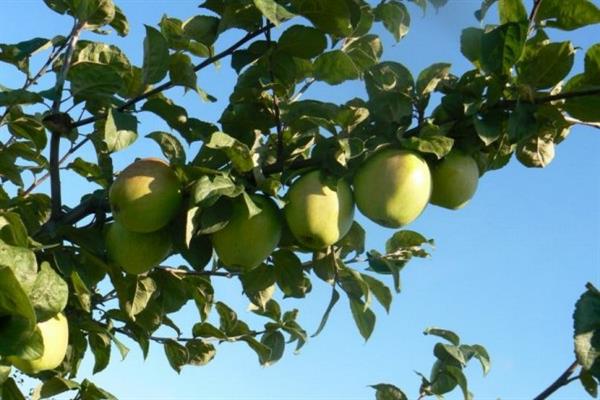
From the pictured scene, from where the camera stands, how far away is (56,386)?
71.2 inches

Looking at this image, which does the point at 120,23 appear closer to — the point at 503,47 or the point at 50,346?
the point at 50,346

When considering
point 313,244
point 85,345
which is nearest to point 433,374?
point 313,244

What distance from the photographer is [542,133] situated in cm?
147

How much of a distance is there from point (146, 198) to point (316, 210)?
0.30m

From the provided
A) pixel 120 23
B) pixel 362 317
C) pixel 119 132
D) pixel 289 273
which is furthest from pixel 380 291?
pixel 120 23

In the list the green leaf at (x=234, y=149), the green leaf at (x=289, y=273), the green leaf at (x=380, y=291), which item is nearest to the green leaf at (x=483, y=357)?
the green leaf at (x=380, y=291)

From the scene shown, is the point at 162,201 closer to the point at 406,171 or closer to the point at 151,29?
the point at 151,29

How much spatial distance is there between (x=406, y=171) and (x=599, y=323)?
408 millimetres

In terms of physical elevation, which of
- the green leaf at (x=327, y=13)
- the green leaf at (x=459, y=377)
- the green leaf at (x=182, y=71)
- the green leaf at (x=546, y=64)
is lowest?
the green leaf at (x=459, y=377)

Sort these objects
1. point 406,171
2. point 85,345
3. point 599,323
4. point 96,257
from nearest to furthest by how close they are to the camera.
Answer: point 599,323 → point 406,171 → point 96,257 → point 85,345

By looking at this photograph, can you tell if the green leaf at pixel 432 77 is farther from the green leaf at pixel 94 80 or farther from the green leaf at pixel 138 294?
the green leaf at pixel 138 294

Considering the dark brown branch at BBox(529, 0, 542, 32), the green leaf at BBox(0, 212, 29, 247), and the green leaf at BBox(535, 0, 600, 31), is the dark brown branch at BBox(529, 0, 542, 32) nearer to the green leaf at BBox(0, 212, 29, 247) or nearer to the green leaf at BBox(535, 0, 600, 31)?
the green leaf at BBox(535, 0, 600, 31)

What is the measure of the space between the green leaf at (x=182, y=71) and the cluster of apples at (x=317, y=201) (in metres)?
0.20

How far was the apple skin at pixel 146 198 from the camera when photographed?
1414 millimetres
